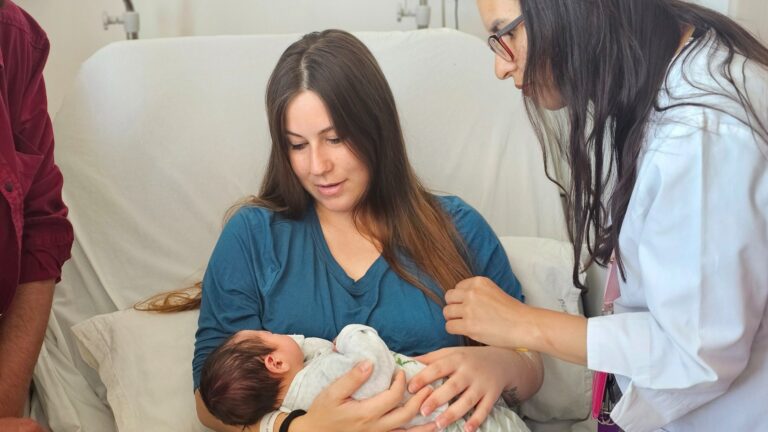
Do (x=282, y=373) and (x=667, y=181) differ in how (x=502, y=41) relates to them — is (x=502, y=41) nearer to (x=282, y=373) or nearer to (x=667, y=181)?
(x=667, y=181)

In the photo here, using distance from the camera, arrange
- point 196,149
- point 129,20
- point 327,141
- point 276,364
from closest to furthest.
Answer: point 276,364
point 327,141
point 196,149
point 129,20

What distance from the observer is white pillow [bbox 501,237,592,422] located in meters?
1.90

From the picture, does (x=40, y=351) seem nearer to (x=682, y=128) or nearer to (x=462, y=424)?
(x=462, y=424)

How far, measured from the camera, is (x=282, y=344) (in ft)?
4.99

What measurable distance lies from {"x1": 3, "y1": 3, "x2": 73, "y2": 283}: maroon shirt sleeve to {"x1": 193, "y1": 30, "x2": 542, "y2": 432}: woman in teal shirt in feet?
1.12

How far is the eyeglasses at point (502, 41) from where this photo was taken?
3.87 feet

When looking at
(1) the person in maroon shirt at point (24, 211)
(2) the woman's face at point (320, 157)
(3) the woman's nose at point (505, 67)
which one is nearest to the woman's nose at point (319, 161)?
(2) the woman's face at point (320, 157)

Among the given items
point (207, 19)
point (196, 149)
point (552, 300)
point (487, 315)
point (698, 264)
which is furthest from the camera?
point (207, 19)

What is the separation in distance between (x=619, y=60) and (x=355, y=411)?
75cm

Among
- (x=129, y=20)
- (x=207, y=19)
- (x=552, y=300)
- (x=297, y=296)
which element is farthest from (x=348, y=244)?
(x=207, y=19)

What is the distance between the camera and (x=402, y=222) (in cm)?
177

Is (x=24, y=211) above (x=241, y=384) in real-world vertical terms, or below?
above

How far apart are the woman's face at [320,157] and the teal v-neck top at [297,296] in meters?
0.13

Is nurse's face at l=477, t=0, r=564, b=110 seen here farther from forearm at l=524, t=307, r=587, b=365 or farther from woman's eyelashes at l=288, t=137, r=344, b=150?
woman's eyelashes at l=288, t=137, r=344, b=150
